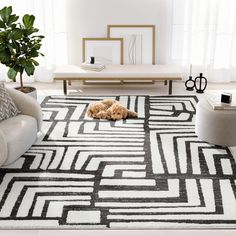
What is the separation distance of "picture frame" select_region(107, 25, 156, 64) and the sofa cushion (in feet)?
7.78

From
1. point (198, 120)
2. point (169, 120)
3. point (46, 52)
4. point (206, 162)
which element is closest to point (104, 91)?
point (46, 52)

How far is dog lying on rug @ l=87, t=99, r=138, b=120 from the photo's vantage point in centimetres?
443

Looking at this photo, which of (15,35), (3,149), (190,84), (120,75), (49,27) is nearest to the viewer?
(3,149)

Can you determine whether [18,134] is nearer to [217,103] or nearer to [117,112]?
[117,112]

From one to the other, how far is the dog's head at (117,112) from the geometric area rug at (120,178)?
0.06 metres

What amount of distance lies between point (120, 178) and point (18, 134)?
0.87 metres

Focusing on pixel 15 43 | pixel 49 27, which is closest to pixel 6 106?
pixel 15 43

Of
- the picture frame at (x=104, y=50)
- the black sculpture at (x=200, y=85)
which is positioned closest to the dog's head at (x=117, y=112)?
the black sculpture at (x=200, y=85)

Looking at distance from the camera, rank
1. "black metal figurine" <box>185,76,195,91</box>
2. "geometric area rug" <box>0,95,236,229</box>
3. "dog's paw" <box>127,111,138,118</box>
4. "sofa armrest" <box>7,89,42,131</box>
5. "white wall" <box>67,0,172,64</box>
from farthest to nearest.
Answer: "white wall" <box>67,0,172,64</box> → "black metal figurine" <box>185,76,195,91</box> → "dog's paw" <box>127,111,138,118</box> → "sofa armrest" <box>7,89,42,131</box> → "geometric area rug" <box>0,95,236,229</box>

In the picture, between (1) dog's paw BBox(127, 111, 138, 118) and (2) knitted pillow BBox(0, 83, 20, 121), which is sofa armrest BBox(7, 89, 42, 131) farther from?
(1) dog's paw BBox(127, 111, 138, 118)

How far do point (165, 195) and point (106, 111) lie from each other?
167cm

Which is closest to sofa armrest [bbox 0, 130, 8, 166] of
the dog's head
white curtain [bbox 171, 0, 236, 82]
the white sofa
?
the white sofa

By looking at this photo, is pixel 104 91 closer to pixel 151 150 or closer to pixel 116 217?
pixel 151 150

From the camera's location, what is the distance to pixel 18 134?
337 centimetres
